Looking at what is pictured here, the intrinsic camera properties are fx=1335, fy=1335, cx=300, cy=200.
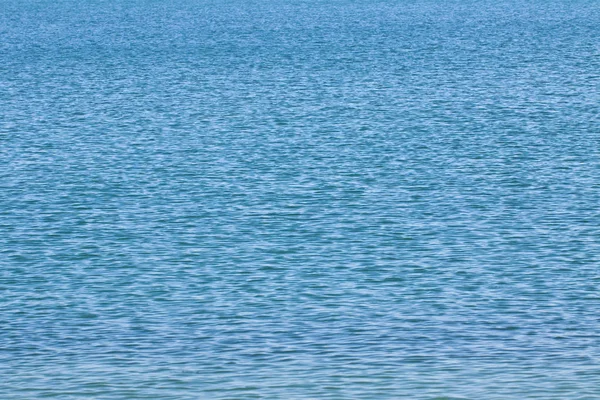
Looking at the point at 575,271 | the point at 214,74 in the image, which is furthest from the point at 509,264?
the point at 214,74

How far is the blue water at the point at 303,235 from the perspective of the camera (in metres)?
26.1

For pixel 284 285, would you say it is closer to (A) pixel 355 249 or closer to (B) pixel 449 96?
(A) pixel 355 249

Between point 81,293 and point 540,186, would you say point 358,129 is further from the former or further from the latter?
point 81,293

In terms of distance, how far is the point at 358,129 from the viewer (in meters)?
59.3

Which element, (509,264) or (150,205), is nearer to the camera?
(509,264)

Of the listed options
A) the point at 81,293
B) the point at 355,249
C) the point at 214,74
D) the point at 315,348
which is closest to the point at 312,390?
the point at 315,348

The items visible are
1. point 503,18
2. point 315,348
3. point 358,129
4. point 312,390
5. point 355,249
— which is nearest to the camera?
point 312,390

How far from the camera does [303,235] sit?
38594mm

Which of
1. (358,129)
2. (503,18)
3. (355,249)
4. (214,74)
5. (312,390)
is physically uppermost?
(503,18)

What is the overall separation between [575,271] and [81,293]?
1233cm

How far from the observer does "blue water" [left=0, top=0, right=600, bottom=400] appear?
26.1 meters

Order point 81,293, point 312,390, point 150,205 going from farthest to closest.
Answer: point 150,205 → point 81,293 → point 312,390

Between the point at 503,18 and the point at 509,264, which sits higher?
the point at 503,18

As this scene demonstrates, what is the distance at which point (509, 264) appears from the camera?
3456 centimetres
